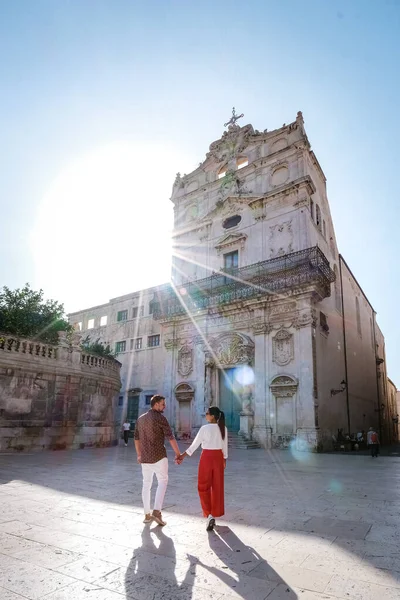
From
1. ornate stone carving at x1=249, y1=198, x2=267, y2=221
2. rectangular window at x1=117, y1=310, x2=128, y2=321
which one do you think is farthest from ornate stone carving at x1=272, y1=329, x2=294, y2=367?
rectangular window at x1=117, y1=310, x2=128, y2=321

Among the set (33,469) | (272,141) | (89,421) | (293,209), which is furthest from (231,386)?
(272,141)

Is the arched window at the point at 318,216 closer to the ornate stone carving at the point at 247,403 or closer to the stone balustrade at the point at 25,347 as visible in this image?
the ornate stone carving at the point at 247,403

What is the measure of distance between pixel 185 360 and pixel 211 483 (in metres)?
20.5

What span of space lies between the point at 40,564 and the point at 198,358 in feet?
70.1

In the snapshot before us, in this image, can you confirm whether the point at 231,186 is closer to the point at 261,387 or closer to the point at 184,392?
the point at 261,387

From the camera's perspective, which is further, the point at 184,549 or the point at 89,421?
the point at 89,421

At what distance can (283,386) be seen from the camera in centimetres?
2009

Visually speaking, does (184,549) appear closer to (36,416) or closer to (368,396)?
Answer: (36,416)

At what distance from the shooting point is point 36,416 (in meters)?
14.6

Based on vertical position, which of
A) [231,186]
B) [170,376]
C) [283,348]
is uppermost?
[231,186]

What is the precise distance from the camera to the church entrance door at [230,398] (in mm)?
22062

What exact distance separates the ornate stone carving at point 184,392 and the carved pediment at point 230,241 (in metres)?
9.72

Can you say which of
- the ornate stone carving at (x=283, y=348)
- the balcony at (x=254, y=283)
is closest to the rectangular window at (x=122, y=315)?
the balcony at (x=254, y=283)

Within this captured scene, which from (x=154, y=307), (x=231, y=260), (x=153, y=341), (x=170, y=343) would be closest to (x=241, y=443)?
(x=170, y=343)
